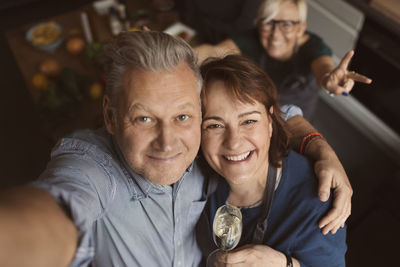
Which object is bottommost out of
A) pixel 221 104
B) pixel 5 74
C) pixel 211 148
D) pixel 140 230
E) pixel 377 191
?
pixel 377 191

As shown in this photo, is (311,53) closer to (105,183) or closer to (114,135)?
(114,135)


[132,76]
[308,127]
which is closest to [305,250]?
[308,127]

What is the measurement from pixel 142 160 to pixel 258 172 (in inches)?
19.6

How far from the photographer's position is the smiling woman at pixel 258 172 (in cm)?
125

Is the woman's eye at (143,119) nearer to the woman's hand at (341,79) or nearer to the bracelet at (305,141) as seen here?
the bracelet at (305,141)

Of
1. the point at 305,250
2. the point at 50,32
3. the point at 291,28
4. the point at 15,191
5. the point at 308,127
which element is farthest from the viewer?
the point at 50,32

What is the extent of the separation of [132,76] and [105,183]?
36 cm

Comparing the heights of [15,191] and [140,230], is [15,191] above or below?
above

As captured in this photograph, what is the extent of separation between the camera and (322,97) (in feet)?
11.3

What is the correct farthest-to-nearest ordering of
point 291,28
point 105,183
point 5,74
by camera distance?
1. point 5,74
2. point 291,28
3. point 105,183

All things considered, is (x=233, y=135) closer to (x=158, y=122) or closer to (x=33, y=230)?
(x=158, y=122)

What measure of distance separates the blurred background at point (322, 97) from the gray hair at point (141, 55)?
1.25 m

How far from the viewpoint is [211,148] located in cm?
131

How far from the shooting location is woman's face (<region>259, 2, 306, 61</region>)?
2.11 meters
